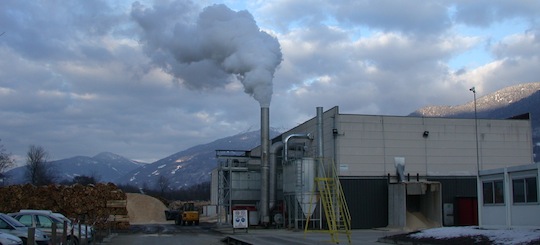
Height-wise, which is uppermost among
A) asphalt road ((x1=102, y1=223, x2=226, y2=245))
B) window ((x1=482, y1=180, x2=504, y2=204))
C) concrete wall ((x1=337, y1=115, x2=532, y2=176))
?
concrete wall ((x1=337, y1=115, x2=532, y2=176))

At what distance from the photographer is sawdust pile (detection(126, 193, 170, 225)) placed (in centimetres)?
8162

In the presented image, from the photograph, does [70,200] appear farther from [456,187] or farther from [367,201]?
[456,187]

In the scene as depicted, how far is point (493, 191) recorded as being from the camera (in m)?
28.0

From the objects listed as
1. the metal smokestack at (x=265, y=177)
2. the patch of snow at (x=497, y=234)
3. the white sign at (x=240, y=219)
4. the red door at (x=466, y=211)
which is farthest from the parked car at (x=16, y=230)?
the red door at (x=466, y=211)

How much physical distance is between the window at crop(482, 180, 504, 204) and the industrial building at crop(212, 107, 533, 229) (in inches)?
513

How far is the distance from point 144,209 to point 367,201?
4681cm

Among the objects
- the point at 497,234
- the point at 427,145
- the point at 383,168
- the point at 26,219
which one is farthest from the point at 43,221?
the point at 427,145

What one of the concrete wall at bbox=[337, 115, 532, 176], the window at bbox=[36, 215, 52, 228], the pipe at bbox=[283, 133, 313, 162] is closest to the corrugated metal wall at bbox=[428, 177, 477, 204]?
the concrete wall at bbox=[337, 115, 532, 176]

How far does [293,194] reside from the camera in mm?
45406

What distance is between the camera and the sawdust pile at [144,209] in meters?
81.6

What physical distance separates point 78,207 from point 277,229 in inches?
569

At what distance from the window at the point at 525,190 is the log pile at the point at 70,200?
25.5m

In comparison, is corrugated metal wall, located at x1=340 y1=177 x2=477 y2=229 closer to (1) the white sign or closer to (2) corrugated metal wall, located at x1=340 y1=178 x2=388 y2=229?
(2) corrugated metal wall, located at x1=340 y1=178 x2=388 y2=229

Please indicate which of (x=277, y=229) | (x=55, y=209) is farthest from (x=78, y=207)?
(x=277, y=229)
